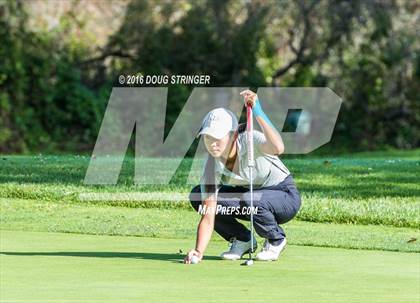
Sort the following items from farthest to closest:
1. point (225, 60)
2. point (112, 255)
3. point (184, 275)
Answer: point (225, 60)
point (112, 255)
point (184, 275)

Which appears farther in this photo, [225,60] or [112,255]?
[225,60]

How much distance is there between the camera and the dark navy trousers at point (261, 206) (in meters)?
8.99

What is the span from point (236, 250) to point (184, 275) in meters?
1.36

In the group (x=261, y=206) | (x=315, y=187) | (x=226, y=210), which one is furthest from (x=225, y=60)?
(x=261, y=206)

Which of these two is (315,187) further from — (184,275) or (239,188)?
(184,275)

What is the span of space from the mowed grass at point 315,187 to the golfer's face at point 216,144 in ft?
16.1

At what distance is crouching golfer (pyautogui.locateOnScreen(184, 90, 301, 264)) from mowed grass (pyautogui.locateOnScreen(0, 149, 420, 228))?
13.7ft

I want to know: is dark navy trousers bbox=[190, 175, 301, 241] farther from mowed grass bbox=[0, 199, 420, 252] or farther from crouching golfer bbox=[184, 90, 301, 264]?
mowed grass bbox=[0, 199, 420, 252]

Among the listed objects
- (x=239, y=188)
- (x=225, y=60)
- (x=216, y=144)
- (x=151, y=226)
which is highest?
(x=225, y=60)

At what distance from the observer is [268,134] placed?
8469 millimetres

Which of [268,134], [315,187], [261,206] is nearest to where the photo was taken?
[268,134]

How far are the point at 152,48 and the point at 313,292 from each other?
23.4 m

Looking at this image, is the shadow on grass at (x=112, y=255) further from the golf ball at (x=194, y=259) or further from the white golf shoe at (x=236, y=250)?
the golf ball at (x=194, y=259)

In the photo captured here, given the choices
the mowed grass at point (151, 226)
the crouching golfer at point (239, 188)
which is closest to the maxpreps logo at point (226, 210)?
the crouching golfer at point (239, 188)
